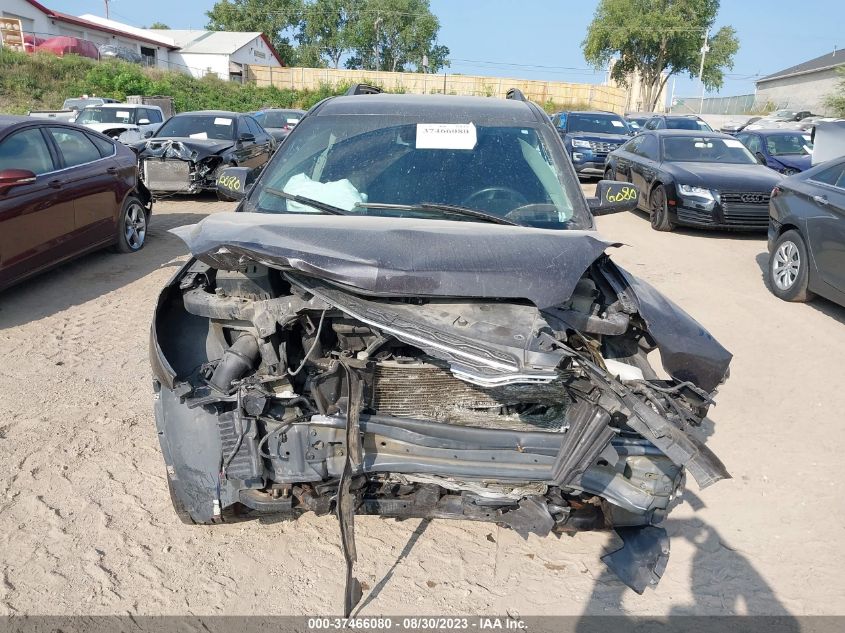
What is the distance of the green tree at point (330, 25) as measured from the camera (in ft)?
225

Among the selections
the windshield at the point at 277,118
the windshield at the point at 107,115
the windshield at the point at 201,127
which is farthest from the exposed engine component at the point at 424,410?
the windshield at the point at 277,118

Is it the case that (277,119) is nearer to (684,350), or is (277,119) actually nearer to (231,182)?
(231,182)

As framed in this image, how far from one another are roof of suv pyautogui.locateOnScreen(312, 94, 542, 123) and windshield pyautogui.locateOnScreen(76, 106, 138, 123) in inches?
538

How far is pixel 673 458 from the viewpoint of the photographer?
2139mm

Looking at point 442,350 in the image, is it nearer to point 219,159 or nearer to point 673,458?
point 673,458

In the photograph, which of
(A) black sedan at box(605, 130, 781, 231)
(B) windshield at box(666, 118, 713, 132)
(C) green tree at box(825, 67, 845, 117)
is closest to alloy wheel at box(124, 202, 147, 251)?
(A) black sedan at box(605, 130, 781, 231)

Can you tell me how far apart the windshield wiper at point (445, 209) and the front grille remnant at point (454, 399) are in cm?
96

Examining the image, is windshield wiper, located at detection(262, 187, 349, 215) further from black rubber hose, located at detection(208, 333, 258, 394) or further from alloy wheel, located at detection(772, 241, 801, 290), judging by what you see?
alloy wheel, located at detection(772, 241, 801, 290)

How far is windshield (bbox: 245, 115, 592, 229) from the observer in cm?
336

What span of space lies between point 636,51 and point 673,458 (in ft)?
183

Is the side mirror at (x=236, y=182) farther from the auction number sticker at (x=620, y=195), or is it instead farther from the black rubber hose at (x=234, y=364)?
the auction number sticker at (x=620, y=195)

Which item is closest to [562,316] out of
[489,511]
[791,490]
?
[489,511]

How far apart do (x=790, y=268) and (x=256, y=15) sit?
7358cm

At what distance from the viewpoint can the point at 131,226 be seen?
8.20 meters
